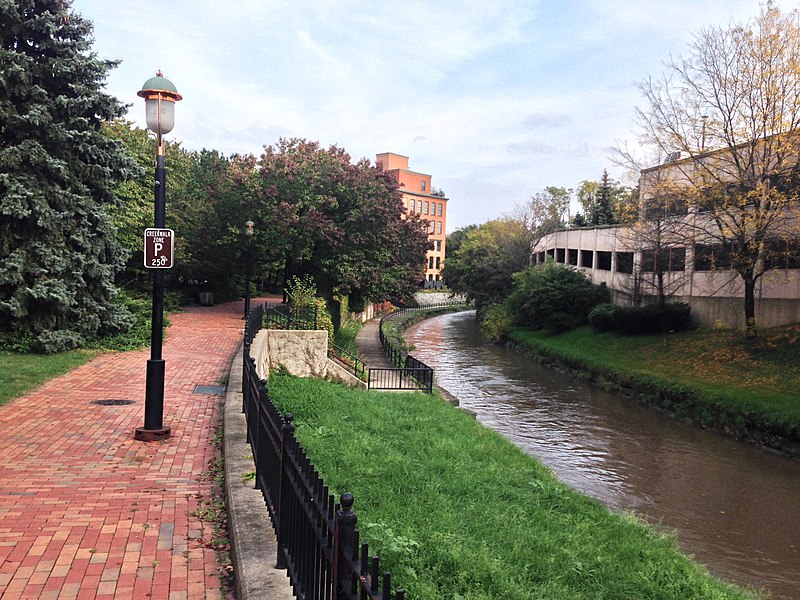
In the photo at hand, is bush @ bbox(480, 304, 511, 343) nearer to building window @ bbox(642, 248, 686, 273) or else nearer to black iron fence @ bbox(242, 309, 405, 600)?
building window @ bbox(642, 248, 686, 273)

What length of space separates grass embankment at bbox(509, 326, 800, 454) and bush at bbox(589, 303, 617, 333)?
2.51 feet

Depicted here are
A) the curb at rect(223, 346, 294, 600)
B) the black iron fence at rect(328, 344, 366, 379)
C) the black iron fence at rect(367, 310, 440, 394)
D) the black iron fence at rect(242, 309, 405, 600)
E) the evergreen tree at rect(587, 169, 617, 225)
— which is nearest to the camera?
the black iron fence at rect(242, 309, 405, 600)

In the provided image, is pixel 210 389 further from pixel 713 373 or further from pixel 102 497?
pixel 713 373

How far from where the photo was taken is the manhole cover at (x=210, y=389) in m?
11.2

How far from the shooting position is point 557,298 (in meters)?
35.0

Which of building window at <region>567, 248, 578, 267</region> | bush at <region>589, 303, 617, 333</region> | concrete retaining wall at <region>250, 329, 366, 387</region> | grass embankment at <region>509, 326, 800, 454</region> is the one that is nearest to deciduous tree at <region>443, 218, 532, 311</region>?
building window at <region>567, 248, 578, 267</region>

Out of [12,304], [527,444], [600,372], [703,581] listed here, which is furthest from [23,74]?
[600,372]

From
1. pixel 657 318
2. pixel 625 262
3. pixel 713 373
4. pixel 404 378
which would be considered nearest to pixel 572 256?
pixel 625 262

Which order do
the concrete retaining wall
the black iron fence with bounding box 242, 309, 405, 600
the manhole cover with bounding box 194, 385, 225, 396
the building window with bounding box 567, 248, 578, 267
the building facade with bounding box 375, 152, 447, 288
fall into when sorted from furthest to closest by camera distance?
the building facade with bounding box 375, 152, 447, 288 → the building window with bounding box 567, 248, 578, 267 → the concrete retaining wall → the manhole cover with bounding box 194, 385, 225, 396 → the black iron fence with bounding box 242, 309, 405, 600

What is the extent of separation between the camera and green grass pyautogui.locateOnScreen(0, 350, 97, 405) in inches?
410

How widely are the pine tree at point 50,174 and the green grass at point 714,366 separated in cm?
1735

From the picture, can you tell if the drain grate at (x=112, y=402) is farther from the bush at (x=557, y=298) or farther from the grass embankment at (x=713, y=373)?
the bush at (x=557, y=298)

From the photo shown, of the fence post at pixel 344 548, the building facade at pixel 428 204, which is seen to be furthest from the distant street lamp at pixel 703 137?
the building facade at pixel 428 204

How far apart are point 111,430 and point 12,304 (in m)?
7.75
